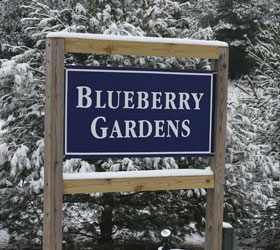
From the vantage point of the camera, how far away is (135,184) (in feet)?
11.5

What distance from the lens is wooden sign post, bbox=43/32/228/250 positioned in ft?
10.7

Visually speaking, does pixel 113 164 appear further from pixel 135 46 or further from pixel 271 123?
pixel 135 46

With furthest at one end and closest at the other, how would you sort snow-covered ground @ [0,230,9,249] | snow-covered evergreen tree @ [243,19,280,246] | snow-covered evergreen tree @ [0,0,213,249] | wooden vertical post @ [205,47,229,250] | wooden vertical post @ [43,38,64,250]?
snow-covered evergreen tree @ [243,19,280,246]
snow-covered ground @ [0,230,9,249]
snow-covered evergreen tree @ [0,0,213,249]
wooden vertical post @ [205,47,229,250]
wooden vertical post @ [43,38,64,250]

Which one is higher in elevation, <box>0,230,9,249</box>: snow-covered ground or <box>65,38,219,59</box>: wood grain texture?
<box>65,38,219,59</box>: wood grain texture

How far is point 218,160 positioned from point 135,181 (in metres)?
0.61

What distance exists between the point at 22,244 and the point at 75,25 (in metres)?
3.08

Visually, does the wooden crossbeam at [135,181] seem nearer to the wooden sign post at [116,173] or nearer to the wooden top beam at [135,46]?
the wooden sign post at [116,173]

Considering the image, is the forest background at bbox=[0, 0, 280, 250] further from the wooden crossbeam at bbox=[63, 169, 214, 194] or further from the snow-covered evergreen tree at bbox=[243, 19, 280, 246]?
the wooden crossbeam at bbox=[63, 169, 214, 194]

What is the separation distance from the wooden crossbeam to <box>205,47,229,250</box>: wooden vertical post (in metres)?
0.07

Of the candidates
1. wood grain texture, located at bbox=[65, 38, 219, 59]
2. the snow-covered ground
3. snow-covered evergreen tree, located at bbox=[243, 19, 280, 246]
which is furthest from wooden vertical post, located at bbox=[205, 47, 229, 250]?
the snow-covered ground

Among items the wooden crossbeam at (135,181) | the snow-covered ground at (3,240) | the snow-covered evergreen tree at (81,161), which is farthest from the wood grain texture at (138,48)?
the snow-covered ground at (3,240)

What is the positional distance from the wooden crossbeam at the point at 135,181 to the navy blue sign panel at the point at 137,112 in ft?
0.49

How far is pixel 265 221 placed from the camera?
333 inches

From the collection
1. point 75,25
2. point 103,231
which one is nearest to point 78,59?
point 75,25
